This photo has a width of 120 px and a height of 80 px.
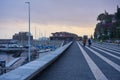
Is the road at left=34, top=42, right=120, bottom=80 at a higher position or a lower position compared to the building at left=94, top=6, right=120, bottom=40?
lower

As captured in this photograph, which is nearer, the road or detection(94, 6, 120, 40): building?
the road

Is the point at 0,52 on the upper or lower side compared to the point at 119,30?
lower

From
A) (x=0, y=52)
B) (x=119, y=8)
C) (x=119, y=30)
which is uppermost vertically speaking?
(x=119, y=8)

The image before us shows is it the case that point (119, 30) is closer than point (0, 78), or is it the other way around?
point (0, 78)

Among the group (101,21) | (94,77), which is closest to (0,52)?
(101,21)

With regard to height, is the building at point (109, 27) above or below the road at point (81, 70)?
above

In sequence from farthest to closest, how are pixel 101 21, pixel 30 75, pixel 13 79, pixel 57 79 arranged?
1. pixel 101 21
2. pixel 57 79
3. pixel 30 75
4. pixel 13 79

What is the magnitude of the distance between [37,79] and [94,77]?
2261 millimetres

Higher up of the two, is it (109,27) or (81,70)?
(109,27)

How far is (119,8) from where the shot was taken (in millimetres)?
130750

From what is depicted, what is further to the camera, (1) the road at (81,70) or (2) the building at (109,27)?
(2) the building at (109,27)

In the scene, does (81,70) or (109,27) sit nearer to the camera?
(81,70)

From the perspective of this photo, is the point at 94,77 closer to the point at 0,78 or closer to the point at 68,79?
the point at 68,79

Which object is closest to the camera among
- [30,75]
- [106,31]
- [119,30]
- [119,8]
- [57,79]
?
[30,75]
